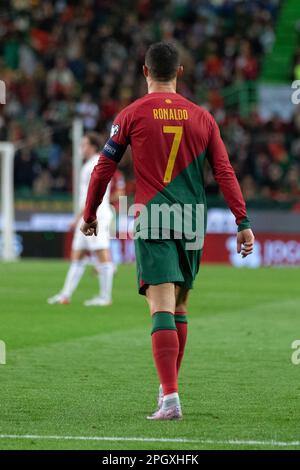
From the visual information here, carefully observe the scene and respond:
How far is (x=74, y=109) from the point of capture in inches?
1185

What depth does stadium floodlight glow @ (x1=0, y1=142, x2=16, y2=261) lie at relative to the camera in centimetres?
2596

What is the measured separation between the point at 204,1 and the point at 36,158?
7.59 meters

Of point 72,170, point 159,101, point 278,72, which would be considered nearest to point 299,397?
point 159,101

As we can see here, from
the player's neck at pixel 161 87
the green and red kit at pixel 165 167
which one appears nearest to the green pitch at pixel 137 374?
the green and red kit at pixel 165 167

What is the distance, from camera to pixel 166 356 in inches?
282

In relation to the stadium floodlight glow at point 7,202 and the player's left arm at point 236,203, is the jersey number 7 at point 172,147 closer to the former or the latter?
the player's left arm at point 236,203

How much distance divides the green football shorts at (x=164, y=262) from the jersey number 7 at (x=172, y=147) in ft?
1.30

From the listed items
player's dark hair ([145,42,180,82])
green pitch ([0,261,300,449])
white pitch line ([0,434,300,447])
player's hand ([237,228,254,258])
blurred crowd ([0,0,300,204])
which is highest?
blurred crowd ([0,0,300,204])

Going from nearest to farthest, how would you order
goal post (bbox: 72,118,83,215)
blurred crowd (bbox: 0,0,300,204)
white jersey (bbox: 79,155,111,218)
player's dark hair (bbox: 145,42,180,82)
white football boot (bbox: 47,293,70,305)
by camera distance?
1. player's dark hair (bbox: 145,42,180,82)
2. white jersey (bbox: 79,155,111,218)
3. white football boot (bbox: 47,293,70,305)
4. goal post (bbox: 72,118,83,215)
5. blurred crowd (bbox: 0,0,300,204)

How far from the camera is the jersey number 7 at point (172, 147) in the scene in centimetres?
728

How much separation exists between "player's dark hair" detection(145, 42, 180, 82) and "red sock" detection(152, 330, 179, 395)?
5.21 ft

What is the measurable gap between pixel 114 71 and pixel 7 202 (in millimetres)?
6492

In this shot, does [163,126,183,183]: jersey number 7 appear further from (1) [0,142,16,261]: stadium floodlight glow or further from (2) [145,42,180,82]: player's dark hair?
(1) [0,142,16,261]: stadium floodlight glow

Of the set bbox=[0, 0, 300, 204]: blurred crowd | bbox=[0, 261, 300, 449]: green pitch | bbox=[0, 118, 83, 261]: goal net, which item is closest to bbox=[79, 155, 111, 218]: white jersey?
bbox=[0, 261, 300, 449]: green pitch
